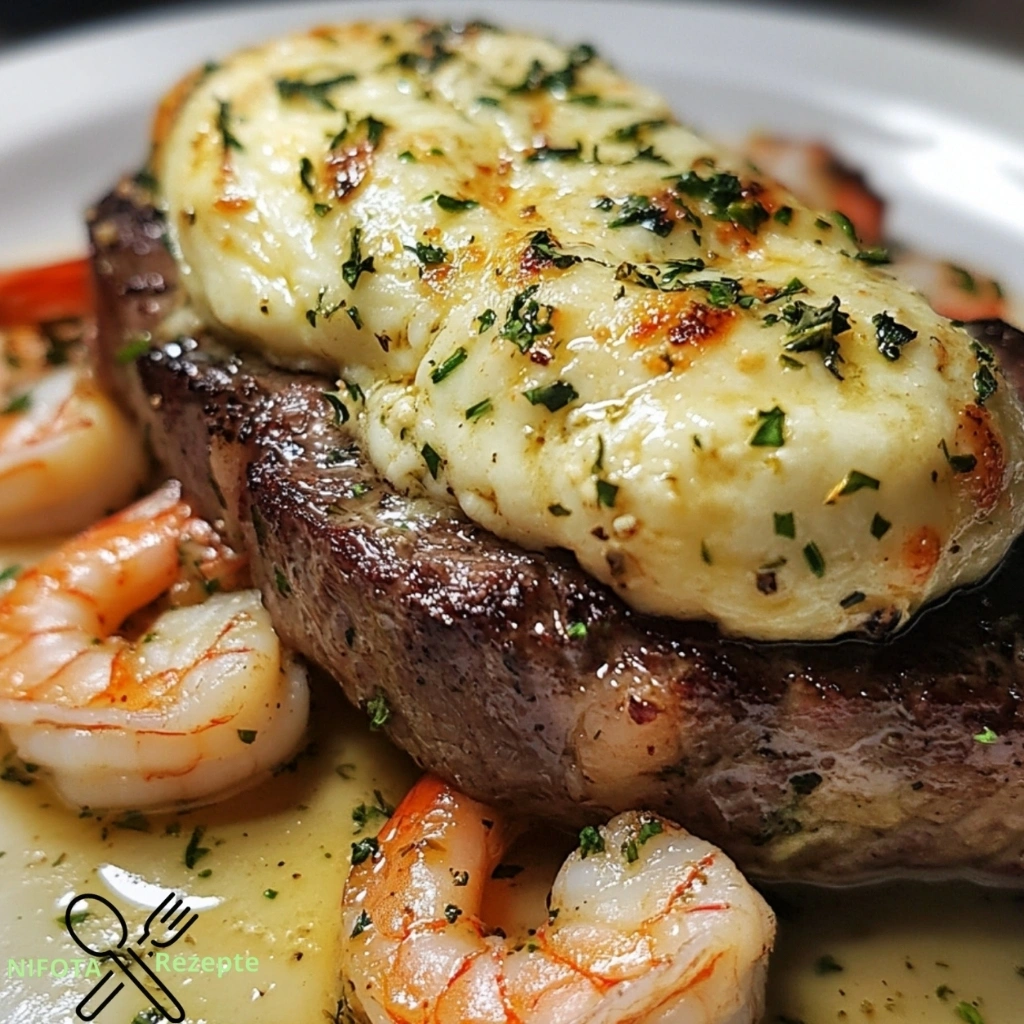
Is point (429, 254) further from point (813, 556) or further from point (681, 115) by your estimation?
point (681, 115)

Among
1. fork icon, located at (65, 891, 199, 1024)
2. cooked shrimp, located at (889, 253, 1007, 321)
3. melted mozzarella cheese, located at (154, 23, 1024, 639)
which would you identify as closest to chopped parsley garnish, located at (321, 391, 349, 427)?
melted mozzarella cheese, located at (154, 23, 1024, 639)

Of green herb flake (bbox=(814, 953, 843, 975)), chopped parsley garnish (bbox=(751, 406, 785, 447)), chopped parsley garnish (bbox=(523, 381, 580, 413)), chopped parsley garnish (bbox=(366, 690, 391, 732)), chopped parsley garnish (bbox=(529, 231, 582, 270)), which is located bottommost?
green herb flake (bbox=(814, 953, 843, 975))

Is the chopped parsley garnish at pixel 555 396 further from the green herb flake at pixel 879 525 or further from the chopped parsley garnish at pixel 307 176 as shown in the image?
the chopped parsley garnish at pixel 307 176

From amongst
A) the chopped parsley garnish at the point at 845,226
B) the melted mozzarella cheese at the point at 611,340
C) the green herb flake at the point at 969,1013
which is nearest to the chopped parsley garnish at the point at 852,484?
the melted mozzarella cheese at the point at 611,340

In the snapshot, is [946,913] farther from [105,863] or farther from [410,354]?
[105,863]

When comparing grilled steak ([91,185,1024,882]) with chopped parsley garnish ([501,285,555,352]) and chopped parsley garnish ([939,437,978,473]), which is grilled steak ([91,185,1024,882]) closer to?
chopped parsley garnish ([939,437,978,473])

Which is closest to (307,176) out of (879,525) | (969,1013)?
(879,525)
